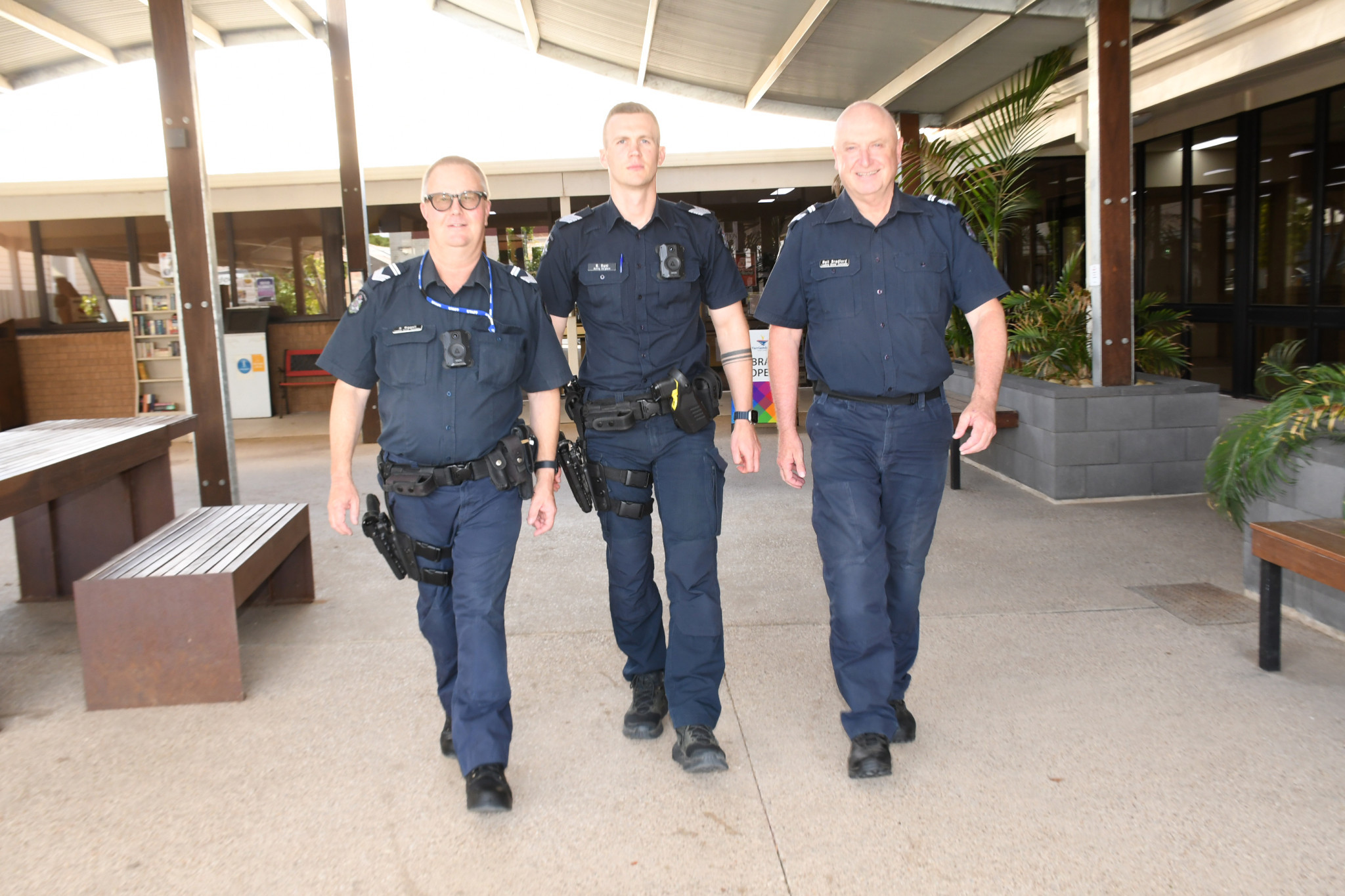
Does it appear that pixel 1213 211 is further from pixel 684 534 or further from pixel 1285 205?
pixel 684 534

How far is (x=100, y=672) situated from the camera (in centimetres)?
334

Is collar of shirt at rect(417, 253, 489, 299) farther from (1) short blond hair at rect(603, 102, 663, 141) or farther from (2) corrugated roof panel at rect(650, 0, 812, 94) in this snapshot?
(2) corrugated roof panel at rect(650, 0, 812, 94)

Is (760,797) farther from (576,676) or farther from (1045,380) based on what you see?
(1045,380)

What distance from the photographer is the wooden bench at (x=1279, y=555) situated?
3.15 meters

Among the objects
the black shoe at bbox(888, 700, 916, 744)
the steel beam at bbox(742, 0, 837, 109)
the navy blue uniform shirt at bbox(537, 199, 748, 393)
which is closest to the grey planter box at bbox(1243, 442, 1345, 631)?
the black shoe at bbox(888, 700, 916, 744)

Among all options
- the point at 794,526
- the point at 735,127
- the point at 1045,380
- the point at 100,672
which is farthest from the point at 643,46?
the point at 100,672

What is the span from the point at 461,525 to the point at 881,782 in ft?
4.30

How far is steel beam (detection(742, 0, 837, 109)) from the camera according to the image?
7.27 m

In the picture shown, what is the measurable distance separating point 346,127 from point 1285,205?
8.22 meters

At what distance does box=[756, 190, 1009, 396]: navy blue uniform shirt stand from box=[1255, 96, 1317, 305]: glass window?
710 centimetres

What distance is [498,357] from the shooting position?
2729 millimetres

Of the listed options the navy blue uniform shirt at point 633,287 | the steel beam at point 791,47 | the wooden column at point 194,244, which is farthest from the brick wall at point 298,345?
the navy blue uniform shirt at point 633,287

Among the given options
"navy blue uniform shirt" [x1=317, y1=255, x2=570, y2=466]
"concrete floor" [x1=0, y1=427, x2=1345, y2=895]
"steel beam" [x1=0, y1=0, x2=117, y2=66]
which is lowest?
"concrete floor" [x1=0, y1=427, x2=1345, y2=895]

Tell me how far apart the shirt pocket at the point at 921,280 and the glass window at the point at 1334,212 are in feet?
22.8
